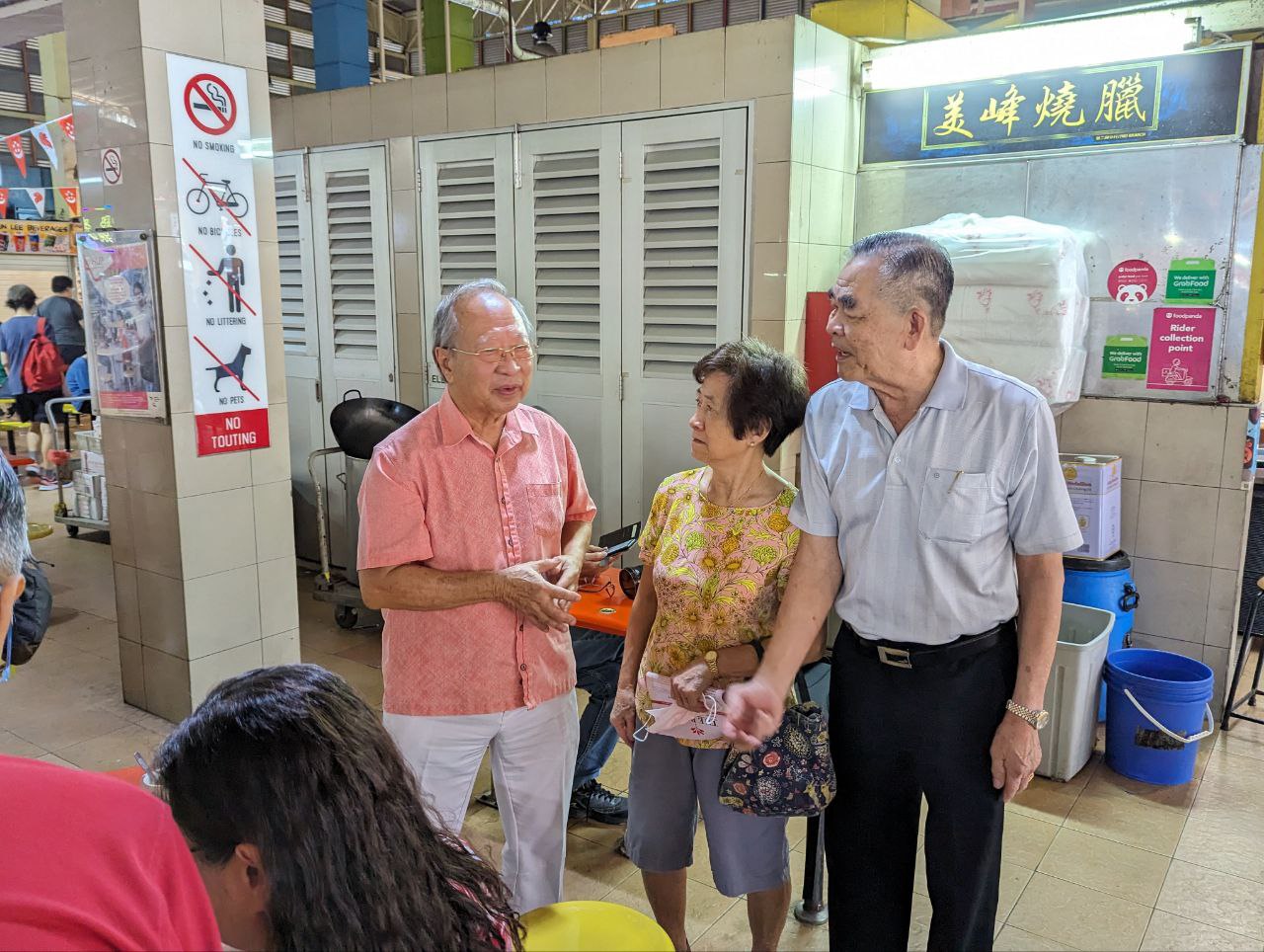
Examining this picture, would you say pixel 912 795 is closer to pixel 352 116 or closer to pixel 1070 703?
pixel 1070 703

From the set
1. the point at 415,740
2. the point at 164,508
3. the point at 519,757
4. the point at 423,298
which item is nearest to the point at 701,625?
the point at 519,757

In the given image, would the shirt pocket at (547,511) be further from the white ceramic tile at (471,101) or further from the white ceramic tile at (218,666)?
the white ceramic tile at (471,101)

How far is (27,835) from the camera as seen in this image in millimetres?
842

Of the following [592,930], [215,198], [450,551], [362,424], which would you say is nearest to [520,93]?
[215,198]

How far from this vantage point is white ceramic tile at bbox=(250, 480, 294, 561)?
12.8 ft

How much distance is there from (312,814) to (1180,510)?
A: 3819mm

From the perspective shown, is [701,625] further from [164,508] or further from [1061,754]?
[164,508]

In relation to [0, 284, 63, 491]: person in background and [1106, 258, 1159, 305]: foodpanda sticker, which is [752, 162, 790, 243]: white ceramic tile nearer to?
[1106, 258, 1159, 305]: foodpanda sticker

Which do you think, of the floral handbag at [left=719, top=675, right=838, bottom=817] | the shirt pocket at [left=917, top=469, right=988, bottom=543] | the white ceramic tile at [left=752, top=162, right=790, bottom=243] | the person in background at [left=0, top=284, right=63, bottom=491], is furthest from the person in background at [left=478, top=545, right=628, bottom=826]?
the person in background at [left=0, top=284, right=63, bottom=491]

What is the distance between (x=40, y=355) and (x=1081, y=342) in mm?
8876

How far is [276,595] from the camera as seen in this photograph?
4.01 meters

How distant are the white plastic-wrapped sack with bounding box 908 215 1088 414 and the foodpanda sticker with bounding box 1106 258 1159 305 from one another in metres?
0.12

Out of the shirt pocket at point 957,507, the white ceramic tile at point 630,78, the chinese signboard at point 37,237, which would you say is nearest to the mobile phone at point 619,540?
the shirt pocket at point 957,507

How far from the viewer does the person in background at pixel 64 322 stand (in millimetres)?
9281
